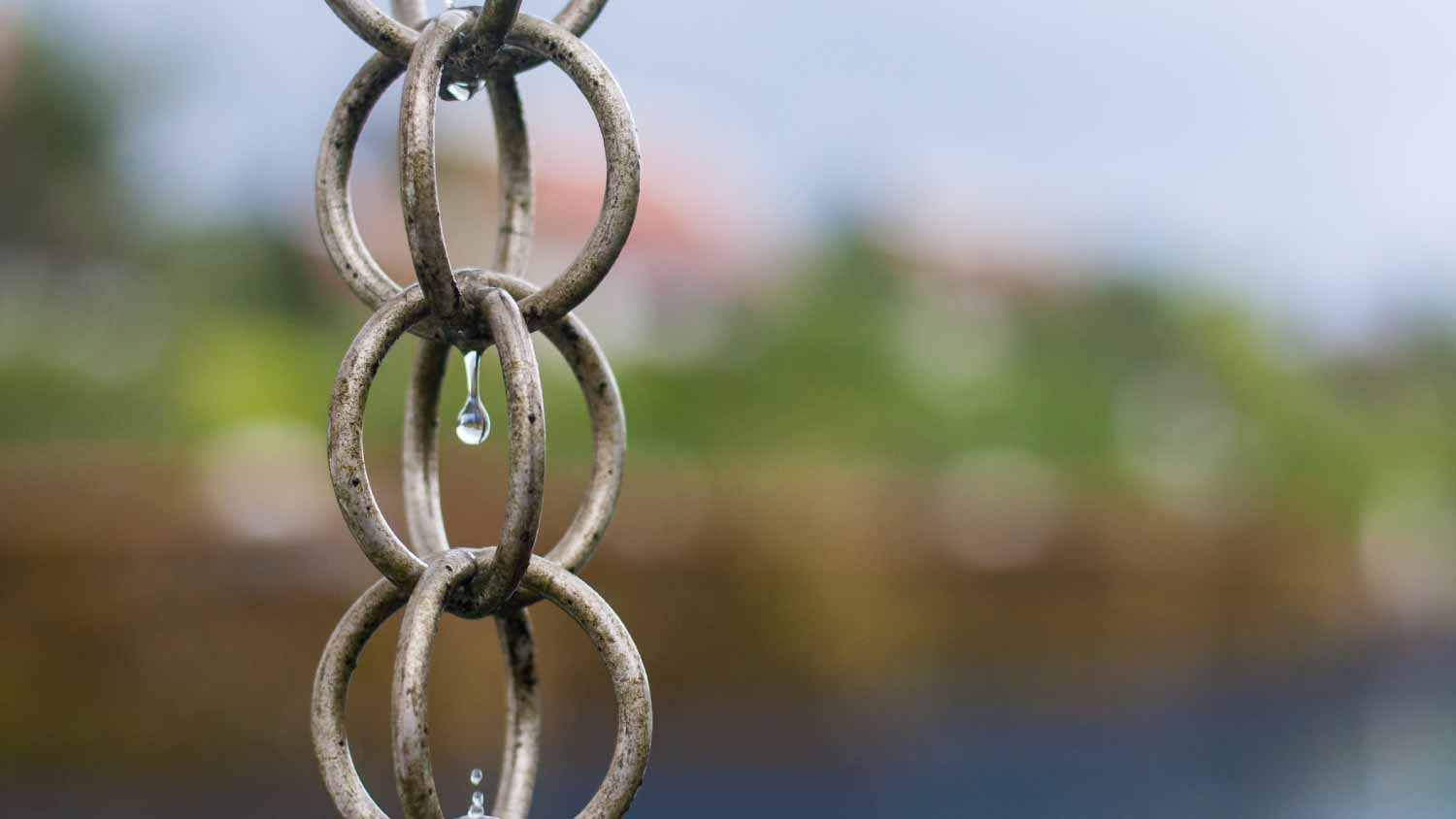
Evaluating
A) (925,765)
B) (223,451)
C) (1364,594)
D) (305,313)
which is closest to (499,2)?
(223,451)

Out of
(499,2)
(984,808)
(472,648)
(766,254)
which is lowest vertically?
(984,808)

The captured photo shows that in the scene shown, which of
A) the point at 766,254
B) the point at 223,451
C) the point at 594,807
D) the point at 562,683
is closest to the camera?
the point at 594,807

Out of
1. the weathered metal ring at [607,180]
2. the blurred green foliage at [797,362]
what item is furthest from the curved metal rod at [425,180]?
the blurred green foliage at [797,362]

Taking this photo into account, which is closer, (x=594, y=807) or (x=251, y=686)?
(x=594, y=807)

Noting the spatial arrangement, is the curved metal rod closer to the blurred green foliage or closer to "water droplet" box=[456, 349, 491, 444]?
"water droplet" box=[456, 349, 491, 444]

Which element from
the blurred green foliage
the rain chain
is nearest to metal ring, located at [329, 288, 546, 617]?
the rain chain

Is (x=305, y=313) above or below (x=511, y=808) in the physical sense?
above

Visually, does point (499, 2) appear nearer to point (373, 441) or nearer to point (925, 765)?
point (373, 441)

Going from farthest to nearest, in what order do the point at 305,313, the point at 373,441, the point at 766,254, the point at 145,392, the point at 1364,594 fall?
the point at 766,254, the point at 1364,594, the point at 305,313, the point at 145,392, the point at 373,441
